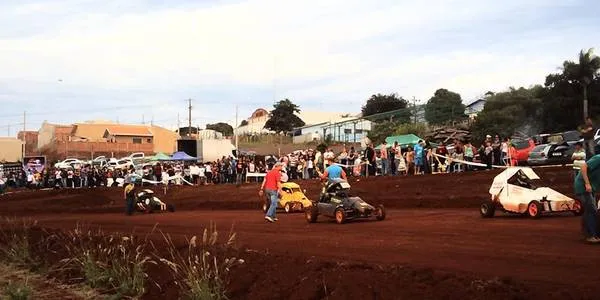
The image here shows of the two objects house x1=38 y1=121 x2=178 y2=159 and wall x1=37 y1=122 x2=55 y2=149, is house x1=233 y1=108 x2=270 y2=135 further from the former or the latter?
wall x1=37 y1=122 x2=55 y2=149

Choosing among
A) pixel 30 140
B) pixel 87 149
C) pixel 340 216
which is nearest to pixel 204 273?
pixel 340 216

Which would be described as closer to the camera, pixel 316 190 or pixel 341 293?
pixel 341 293

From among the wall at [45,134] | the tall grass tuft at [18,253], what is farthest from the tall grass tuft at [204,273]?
the wall at [45,134]

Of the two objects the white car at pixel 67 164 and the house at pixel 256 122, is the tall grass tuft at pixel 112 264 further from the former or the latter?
the house at pixel 256 122

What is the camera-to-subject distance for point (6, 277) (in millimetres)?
12211

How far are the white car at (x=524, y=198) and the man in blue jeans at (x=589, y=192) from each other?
4.76m

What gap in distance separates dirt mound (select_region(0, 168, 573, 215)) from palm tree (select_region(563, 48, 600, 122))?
37033mm

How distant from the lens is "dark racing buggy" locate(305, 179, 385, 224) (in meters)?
16.9

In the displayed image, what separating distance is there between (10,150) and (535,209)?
87.3 meters

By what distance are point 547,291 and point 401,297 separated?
158 cm

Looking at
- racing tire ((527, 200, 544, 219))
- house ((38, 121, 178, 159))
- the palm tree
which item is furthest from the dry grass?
house ((38, 121, 178, 159))

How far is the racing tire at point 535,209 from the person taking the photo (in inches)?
613

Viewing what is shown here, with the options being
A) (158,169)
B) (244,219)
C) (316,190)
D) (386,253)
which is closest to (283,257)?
(386,253)

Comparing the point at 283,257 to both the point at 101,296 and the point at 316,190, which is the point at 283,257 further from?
the point at 316,190
